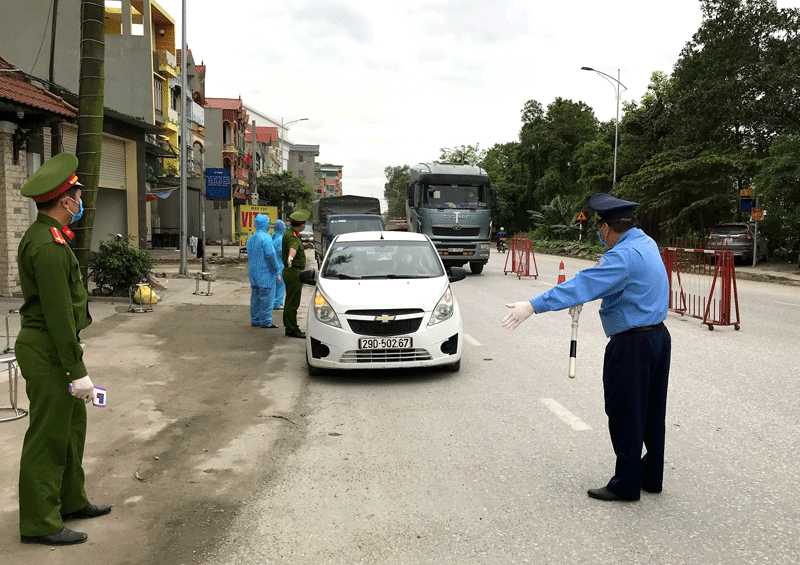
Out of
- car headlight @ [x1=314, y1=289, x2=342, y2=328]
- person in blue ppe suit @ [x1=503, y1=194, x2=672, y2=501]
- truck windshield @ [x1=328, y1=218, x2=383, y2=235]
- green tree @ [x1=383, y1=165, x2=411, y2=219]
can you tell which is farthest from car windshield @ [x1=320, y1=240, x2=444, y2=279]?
green tree @ [x1=383, y1=165, x2=411, y2=219]

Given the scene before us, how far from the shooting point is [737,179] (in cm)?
3375

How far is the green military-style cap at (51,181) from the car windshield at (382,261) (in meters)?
5.18

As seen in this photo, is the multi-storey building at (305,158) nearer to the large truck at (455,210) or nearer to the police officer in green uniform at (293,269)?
the large truck at (455,210)

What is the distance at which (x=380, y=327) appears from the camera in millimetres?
8008

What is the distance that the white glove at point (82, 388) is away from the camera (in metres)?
3.82

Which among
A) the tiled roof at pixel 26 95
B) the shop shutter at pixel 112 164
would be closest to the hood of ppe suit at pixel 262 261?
the tiled roof at pixel 26 95

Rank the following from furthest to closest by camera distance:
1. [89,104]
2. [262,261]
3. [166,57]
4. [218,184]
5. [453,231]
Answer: [166,57]
[218,184]
[453,231]
[262,261]
[89,104]

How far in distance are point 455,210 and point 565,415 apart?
17.9 metres

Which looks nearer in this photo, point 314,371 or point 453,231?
point 314,371

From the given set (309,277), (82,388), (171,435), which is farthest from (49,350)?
(309,277)

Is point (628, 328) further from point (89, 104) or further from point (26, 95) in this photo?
point (26, 95)

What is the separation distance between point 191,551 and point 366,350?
421 centimetres

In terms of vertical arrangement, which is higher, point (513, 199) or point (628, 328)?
point (513, 199)

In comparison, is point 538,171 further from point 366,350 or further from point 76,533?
point 76,533
